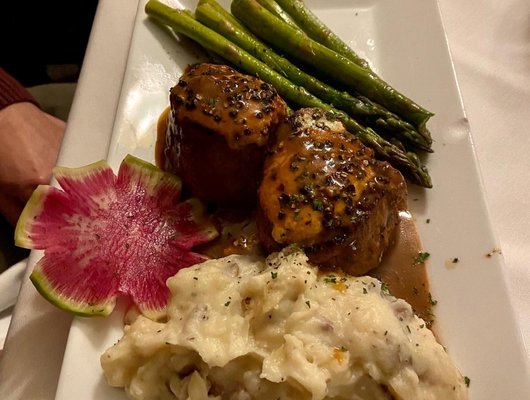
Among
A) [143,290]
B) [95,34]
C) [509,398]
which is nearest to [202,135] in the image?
[143,290]

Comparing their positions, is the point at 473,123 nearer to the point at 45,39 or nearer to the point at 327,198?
the point at 327,198

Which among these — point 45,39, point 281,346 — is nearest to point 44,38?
point 45,39

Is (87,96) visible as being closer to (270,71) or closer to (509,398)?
(270,71)

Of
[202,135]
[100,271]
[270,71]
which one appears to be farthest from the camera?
[270,71]

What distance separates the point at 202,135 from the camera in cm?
308

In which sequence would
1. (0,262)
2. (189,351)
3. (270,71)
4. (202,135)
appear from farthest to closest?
(0,262) → (270,71) → (202,135) → (189,351)

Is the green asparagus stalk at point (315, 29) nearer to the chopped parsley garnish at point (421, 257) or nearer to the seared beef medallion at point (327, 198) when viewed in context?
the seared beef medallion at point (327, 198)

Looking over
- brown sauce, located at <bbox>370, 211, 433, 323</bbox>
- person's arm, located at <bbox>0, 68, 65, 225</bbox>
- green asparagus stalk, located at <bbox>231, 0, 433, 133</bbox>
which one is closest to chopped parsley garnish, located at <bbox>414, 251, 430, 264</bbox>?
brown sauce, located at <bbox>370, 211, 433, 323</bbox>

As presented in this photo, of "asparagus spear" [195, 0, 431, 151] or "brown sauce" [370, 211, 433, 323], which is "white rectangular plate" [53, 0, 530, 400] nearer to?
"brown sauce" [370, 211, 433, 323]

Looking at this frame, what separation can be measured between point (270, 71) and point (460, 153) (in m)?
1.28

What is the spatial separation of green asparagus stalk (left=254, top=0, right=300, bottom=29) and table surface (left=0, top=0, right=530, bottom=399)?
3.06ft

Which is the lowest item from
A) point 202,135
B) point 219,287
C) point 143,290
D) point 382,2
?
point 143,290

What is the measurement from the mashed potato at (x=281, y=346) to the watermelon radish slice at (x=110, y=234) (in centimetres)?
24

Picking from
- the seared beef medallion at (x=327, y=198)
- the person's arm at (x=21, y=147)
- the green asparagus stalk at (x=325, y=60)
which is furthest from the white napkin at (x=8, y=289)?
the green asparagus stalk at (x=325, y=60)
